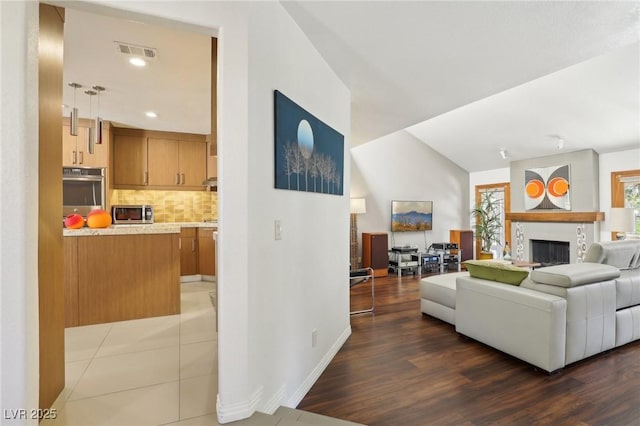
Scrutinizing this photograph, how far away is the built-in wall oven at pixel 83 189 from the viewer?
4559 millimetres

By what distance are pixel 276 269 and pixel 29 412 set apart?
1200mm

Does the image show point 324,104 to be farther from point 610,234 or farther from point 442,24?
point 610,234

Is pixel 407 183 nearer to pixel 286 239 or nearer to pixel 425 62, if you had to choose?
pixel 425 62

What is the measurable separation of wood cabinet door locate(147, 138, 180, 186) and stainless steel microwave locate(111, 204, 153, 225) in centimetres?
45

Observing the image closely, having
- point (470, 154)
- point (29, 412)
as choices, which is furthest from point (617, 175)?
point (29, 412)

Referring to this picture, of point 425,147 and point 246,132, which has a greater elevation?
point 425,147

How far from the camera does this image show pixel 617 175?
558 cm

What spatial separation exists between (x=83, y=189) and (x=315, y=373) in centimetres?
456

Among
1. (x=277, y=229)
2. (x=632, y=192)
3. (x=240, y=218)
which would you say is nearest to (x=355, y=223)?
(x=277, y=229)

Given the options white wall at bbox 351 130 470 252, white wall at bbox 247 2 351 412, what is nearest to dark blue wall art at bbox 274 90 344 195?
white wall at bbox 247 2 351 412

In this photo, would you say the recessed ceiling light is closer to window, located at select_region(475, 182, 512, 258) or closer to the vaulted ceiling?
the vaulted ceiling

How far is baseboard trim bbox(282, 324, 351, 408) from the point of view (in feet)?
6.73

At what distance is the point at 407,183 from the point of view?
7586 millimetres

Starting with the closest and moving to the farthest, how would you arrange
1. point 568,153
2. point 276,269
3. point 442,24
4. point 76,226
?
point 276,269
point 442,24
point 76,226
point 568,153
